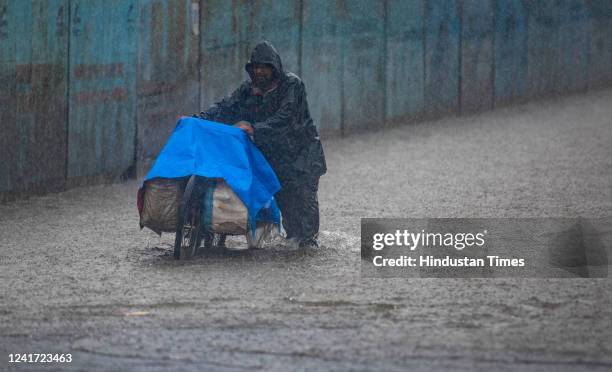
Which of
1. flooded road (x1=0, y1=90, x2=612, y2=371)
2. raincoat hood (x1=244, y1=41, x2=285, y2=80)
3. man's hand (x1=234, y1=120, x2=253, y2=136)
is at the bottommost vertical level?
flooded road (x1=0, y1=90, x2=612, y2=371)

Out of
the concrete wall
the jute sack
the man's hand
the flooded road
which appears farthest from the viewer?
the concrete wall

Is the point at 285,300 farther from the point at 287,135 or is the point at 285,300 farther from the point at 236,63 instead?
the point at 236,63

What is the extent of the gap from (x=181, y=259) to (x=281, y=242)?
3.53 ft

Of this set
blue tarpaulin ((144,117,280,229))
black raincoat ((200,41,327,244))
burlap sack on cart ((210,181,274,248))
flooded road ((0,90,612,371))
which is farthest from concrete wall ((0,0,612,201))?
burlap sack on cart ((210,181,274,248))

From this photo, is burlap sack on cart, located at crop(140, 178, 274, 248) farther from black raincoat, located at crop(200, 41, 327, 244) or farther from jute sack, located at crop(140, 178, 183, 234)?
black raincoat, located at crop(200, 41, 327, 244)

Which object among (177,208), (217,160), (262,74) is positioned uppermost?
(262,74)

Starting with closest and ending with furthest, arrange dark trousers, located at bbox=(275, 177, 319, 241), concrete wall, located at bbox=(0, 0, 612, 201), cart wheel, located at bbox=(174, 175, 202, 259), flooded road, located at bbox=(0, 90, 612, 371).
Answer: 1. flooded road, located at bbox=(0, 90, 612, 371)
2. cart wheel, located at bbox=(174, 175, 202, 259)
3. dark trousers, located at bbox=(275, 177, 319, 241)
4. concrete wall, located at bbox=(0, 0, 612, 201)

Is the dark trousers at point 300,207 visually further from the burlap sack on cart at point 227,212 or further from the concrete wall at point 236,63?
the concrete wall at point 236,63

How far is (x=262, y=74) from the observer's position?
30.7ft

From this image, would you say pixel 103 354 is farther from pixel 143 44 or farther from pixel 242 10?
pixel 242 10

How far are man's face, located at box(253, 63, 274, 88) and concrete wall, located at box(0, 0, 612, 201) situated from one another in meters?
3.54

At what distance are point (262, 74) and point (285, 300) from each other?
7.02 ft

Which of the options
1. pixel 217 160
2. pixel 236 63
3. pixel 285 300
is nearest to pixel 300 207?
pixel 217 160

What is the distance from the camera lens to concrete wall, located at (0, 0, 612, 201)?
491 inches
